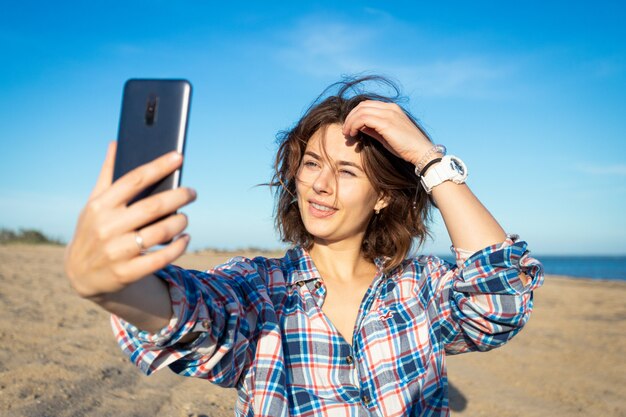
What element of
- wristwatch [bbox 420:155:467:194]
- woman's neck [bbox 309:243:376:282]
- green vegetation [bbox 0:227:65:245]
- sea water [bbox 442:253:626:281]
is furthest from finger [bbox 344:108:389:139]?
green vegetation [bbox 0:227:65:245]

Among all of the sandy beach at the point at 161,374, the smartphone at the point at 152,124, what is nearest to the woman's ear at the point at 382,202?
the sandy beach at the point at 161,374

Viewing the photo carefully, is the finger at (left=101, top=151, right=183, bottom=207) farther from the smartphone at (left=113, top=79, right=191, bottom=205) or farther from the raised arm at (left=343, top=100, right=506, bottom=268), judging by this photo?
the raised arm at (left=343, top=100, right=506, bottom=268)

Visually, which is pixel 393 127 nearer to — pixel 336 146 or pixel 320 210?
pixel 336 146

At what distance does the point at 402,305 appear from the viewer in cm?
235

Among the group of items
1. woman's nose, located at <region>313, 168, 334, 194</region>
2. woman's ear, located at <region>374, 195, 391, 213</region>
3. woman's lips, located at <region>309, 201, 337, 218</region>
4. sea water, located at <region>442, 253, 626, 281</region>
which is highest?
woman's nose, located at <region>313, 168, 334, 194</region>

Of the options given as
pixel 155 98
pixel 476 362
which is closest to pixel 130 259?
pixel 155 98

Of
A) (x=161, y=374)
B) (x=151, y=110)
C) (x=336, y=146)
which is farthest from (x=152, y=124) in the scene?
(x=161, y=374)

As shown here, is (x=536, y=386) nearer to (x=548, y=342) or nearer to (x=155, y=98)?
(x=548, y=342)

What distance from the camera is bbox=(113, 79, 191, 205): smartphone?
1.14 metres

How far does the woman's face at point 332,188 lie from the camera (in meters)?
2.62

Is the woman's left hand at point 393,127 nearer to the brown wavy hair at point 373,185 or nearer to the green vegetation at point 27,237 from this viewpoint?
the brown wavy hair at point 373,185

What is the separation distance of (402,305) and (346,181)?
2.40ft

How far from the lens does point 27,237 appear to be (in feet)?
62.7

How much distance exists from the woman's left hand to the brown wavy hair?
1.24ft
